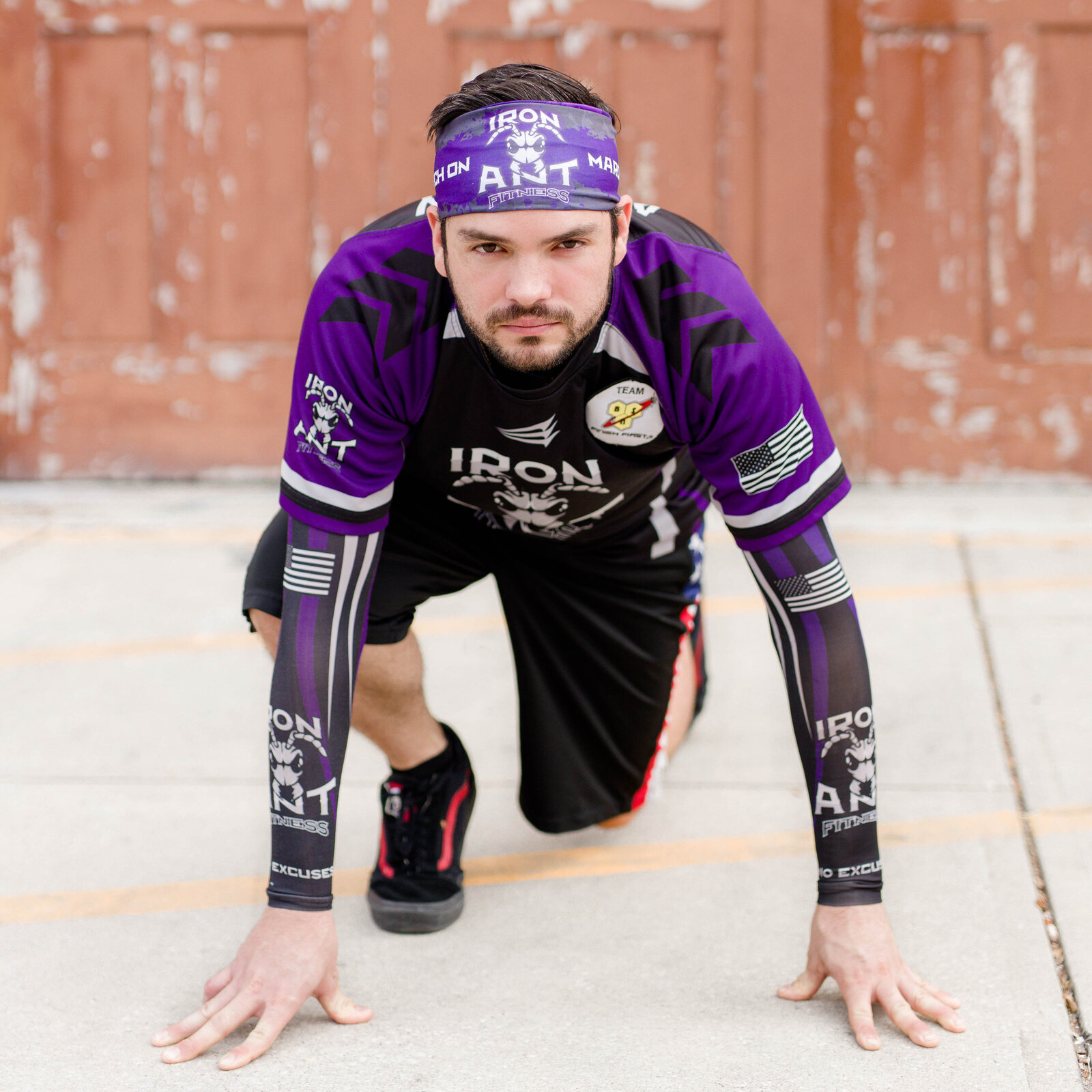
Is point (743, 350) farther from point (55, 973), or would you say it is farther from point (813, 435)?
point (55, 973)

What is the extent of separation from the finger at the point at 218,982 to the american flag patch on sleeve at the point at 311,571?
0.56m

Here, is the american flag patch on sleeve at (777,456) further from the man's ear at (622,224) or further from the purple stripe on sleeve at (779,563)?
the man's ear at (622,224)

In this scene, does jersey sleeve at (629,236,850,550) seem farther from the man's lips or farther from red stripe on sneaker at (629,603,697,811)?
red stripe on sneaker at (629,603,697,811)

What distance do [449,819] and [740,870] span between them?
553 mm

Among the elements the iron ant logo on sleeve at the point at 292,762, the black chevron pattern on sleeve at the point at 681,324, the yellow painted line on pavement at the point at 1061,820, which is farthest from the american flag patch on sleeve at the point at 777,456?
the yellow painted line on pavement at the point at 1061,820

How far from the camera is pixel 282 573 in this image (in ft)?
7.35

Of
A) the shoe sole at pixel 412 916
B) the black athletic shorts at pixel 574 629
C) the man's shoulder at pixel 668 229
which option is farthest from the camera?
the black athletic shorts at pixel 574 629

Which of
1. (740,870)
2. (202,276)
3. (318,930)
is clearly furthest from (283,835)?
(202,276)

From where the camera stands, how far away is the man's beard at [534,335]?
1.85m

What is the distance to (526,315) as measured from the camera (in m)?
1.86

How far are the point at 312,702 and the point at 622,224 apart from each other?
0.84 metres

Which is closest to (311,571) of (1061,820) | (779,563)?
(779,563)

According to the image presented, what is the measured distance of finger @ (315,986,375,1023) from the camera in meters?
1.94

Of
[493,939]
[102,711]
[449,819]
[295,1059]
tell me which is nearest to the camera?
[295,1059]
